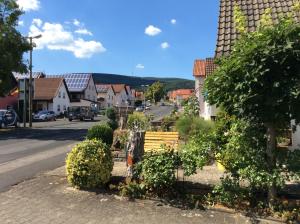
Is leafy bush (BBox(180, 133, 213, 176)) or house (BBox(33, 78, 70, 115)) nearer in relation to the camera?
leafy bush (BBox(180, 133, 213, 176))

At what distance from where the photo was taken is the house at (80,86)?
84562mm

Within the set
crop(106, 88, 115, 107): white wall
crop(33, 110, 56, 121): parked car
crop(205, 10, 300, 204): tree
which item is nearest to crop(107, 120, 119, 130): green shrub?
crop(205, 10, 300, 204): tree

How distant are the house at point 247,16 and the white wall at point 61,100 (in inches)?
2353

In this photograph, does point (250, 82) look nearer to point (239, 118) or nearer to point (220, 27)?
point (239, 118)

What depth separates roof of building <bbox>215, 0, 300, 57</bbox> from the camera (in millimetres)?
11062

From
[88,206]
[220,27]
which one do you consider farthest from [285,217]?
[220,27]

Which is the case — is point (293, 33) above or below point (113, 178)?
above

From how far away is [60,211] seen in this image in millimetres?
7984

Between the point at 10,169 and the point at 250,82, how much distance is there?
850 cm

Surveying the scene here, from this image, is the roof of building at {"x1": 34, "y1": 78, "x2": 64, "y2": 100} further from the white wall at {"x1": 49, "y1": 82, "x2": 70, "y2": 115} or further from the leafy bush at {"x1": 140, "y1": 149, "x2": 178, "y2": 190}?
the leafy bush at {"x1": 140, "y1": 149, "x2": 178, "y2": 190}

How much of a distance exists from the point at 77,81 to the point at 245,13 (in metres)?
76.7

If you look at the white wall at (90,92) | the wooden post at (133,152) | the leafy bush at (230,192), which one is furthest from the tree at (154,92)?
the leafy bush at (230,192)

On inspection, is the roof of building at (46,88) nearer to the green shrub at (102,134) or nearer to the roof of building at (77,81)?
the roof of building at (77,81)

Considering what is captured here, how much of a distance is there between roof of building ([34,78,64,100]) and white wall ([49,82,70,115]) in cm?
90
